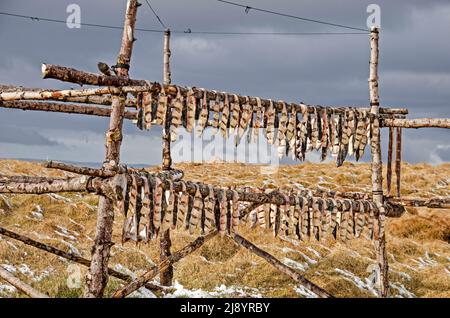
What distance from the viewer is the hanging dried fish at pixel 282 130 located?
766 centimetres

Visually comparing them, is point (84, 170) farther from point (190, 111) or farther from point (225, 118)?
point (225, 118)

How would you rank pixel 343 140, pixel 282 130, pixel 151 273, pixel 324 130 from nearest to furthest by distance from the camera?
pixel 151 273
pixel 282 130
pixel 324 130
pixel 343 140

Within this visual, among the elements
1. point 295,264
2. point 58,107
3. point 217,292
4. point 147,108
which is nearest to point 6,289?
→ point 58,107

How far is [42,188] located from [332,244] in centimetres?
1003

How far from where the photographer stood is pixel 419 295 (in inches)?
479

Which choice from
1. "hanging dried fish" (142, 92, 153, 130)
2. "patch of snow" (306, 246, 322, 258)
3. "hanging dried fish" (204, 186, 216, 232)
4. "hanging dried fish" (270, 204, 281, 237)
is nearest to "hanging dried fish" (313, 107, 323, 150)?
"hanging dried fish" (270, 204, 281, 237)

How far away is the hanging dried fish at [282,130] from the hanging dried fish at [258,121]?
30cm

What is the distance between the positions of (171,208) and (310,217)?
2364mm

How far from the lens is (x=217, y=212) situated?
7102mm

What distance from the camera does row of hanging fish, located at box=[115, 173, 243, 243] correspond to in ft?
20.9

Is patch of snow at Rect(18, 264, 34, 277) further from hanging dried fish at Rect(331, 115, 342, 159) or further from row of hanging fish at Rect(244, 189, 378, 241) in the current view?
hanging dried fish at Rect(331, 115, 342, 159)

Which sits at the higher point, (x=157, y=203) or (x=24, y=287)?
(x=157, y=203)

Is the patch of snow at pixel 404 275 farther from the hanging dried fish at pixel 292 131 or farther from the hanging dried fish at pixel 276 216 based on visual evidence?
the hanging dried fish at pixel 292 131
